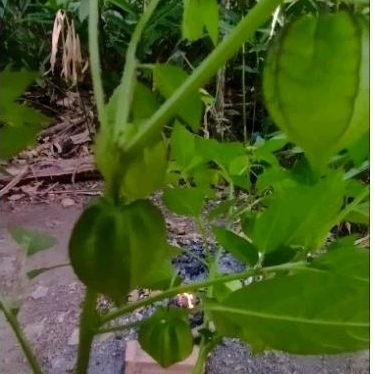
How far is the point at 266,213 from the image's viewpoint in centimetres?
30

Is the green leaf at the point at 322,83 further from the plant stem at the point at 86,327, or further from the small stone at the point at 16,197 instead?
the small stone at the point at 16,197

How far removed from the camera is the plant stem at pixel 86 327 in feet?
0.87

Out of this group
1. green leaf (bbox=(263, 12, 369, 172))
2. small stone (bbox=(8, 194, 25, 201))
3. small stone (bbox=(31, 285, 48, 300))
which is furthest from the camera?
small stone (bbox=(8, 194, 25, 201))

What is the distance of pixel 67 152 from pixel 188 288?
823 millimetres

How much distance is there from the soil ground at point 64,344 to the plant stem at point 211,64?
0.48 metres

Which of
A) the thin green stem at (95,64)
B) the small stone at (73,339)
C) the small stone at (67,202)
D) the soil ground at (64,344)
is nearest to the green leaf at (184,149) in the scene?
the thin green stem at (95,64)

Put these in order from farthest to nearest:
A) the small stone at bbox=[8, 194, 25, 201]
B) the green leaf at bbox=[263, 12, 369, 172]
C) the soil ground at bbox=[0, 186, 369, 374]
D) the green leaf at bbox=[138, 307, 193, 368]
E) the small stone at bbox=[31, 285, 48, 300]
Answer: the small stone at bbox=[8, 194, 25, 201] → the small stone at bbox=[31, 285, 48, 300] → the soil ground at bbox=[0, 186, 369, 374] → the green leaf at bbox=[138, 307, 193, 368] → the green leaf at bbox=[263, 12, 369, 172]

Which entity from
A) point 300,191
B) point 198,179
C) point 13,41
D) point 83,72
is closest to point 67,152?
point 13,41

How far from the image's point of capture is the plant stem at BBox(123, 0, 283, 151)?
20cm

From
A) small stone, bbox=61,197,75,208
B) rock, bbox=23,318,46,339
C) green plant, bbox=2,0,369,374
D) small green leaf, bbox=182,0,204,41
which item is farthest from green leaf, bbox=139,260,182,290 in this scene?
small stone, bbox=61,197,75,208

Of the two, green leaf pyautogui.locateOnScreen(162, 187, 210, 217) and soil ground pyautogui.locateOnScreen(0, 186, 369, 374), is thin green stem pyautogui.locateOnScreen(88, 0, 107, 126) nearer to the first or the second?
green leaf pyautogui.locateOnScreen(162, 187, 210, 217)

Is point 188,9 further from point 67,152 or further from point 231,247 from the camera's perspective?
point 67,152

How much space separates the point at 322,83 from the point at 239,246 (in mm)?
143

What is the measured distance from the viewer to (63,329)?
2.62 ft
